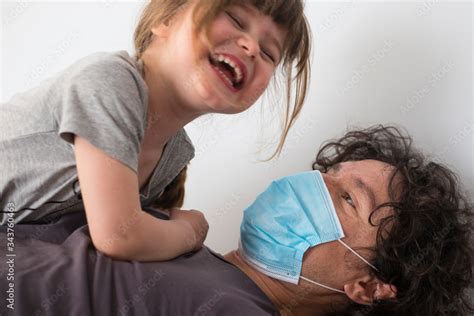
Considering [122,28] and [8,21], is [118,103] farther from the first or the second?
[8,21]

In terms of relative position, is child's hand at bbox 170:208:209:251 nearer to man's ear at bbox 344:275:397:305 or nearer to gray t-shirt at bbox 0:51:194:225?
gray t-shirt at bbox 0:51:194:225

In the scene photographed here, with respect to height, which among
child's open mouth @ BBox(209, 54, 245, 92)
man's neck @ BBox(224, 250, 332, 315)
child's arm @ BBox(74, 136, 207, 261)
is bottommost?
man's neck @ BBox(224, 250, 332, 315)

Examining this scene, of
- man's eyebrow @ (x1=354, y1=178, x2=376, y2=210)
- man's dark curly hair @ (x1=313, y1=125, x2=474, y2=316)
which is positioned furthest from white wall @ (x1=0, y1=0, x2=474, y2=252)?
man's eyebrow @ (x1=354, y1=178, x2=376, y2=210)

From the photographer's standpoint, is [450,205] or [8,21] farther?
[8,21]

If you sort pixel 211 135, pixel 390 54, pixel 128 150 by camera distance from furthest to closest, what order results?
pixel 211 135 < pixel 390 54 < pixel 128 150

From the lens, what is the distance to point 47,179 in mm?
1046

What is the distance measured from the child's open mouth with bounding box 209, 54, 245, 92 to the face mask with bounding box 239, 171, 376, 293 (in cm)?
27

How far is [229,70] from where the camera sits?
1.07 metres

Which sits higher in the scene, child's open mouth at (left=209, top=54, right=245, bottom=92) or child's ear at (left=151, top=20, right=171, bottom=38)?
child's ear at (left=151, top=20, right=171, bottom=38)

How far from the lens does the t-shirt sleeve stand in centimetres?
91

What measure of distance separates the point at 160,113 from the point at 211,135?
1.50 ft

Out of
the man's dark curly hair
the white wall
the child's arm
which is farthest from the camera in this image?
Answer: the white wall

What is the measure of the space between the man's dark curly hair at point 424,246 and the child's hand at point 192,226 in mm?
346

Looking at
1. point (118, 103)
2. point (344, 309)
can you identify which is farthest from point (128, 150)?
point (344, 309)
